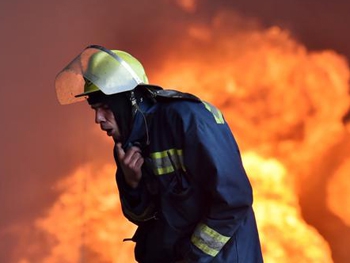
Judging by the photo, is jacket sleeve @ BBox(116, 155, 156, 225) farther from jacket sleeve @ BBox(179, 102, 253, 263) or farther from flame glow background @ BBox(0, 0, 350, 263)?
flame glow background @ BBox(0, 0, 350, 263)

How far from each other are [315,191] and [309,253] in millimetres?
398

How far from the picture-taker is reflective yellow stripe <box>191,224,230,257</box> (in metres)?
1.64

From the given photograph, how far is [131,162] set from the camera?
5.82 feet

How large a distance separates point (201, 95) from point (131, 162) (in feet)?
5.86

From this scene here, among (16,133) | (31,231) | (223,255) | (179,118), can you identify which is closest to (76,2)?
(16,133)

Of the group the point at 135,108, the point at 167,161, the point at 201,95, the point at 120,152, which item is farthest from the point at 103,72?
the point at 201,95

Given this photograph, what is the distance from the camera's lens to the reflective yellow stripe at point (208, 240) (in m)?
1.64

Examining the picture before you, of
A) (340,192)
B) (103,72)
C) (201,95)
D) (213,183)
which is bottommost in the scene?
(213,183)

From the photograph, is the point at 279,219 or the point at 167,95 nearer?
the point at 167,95

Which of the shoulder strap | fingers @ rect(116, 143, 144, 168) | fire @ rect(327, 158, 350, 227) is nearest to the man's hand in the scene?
fingers @ rect(116, 143, 144, 168)

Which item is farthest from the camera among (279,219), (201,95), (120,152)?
(201,95)

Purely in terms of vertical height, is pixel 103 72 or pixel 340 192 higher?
pixel 340 192

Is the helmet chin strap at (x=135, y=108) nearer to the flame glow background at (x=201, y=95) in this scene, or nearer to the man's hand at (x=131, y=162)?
the man's hand at (x=131, y=162)

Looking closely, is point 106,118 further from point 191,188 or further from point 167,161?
point 191,188
